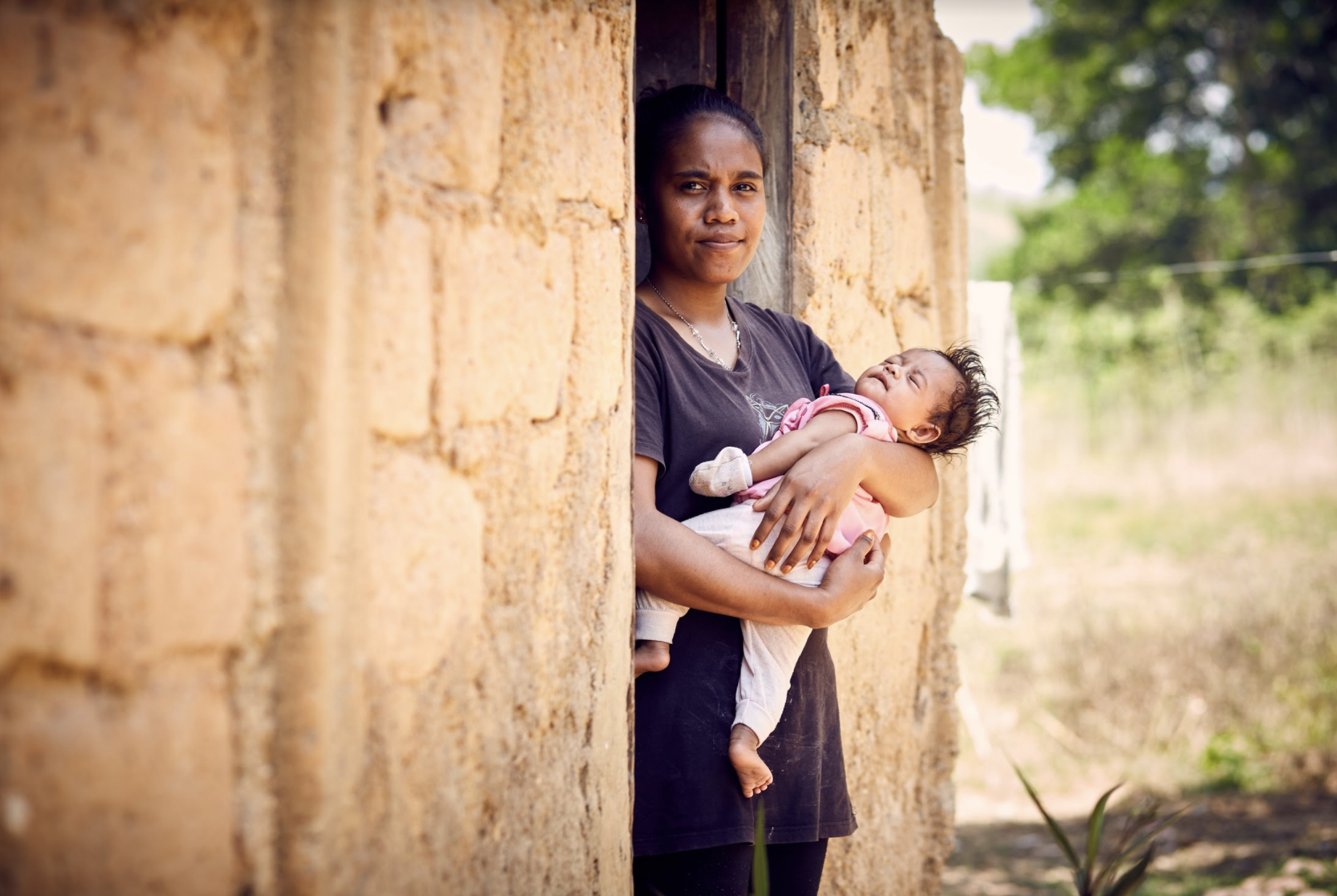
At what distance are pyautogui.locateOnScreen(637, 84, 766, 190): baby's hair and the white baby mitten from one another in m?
0.57

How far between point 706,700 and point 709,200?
874mm

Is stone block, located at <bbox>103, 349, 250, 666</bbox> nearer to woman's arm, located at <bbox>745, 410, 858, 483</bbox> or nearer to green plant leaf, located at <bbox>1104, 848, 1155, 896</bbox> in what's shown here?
woman's arm, located at <bbox>745, 410, 858, 483</bbox>

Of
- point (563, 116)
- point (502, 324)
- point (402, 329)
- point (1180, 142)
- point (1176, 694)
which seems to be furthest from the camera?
point (1180, 142)

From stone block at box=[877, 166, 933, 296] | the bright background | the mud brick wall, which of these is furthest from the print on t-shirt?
the bright background

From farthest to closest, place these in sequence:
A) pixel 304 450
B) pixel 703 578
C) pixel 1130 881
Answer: pixel 1130 881, pixel 703 578, pixel 304 450

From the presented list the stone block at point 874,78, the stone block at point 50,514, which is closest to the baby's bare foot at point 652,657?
the stone block at point 50,514

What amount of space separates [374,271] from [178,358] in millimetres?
247

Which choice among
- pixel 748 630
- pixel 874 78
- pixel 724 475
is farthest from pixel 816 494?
pixel 874 78

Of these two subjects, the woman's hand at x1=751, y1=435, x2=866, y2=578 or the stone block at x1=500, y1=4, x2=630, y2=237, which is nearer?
the stone block at x1=500, y1=4, x2=630, y2=237

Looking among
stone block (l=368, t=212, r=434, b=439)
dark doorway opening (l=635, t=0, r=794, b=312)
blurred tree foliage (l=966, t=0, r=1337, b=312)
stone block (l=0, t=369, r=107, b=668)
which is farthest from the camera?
blurred tree foliage (l=966, t=0, r=1337, b=312)

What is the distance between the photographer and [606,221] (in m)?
1.54

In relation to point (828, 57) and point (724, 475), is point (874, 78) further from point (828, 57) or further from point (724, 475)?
point (724, 475)

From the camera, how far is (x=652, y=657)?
1.66 metres

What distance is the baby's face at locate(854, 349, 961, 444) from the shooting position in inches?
76.3
